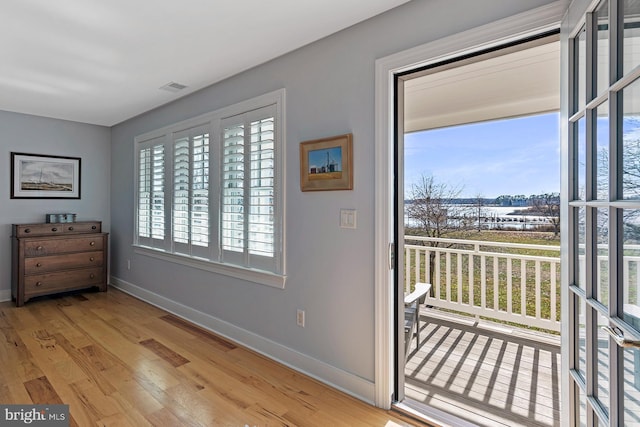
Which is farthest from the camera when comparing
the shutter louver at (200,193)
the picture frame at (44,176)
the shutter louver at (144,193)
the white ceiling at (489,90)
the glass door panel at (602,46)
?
the picture frame at (44,176)

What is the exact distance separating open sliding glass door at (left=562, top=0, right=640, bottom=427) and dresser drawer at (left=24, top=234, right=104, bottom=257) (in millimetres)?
5348

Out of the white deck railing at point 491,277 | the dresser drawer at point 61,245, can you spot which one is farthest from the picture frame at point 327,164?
the dresser drawer at point 61,245

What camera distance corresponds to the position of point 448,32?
181cm

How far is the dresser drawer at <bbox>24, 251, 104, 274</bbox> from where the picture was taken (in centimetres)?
424

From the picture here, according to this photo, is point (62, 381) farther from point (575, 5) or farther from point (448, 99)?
point (448, 99)

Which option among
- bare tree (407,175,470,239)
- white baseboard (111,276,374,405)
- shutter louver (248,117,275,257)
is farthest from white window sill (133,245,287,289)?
bare tree (407,175,470,239)

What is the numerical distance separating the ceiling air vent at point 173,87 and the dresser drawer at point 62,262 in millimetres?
2765

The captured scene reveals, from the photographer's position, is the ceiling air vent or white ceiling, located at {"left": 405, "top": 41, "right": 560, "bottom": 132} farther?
the ceiling air vent

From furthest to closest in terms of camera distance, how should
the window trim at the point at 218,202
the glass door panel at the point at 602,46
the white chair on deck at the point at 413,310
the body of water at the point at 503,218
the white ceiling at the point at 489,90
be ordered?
the body of water at the point at 503,218, the white chair on deck at the point at 413,310, the window trim at the point at 218,202, the white ceiling at the point at 489,90, the glass door panel at the point at 602,46

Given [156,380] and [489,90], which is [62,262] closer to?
[156,380]

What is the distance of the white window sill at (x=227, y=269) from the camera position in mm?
2723

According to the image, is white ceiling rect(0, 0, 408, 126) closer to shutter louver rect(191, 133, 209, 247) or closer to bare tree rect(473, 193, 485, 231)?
shutter louver rect(191, 133, 209, 247)

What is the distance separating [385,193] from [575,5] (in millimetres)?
1168

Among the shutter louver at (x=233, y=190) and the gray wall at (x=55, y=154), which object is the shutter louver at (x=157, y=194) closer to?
the shutter louver at (x=233, y=190)
